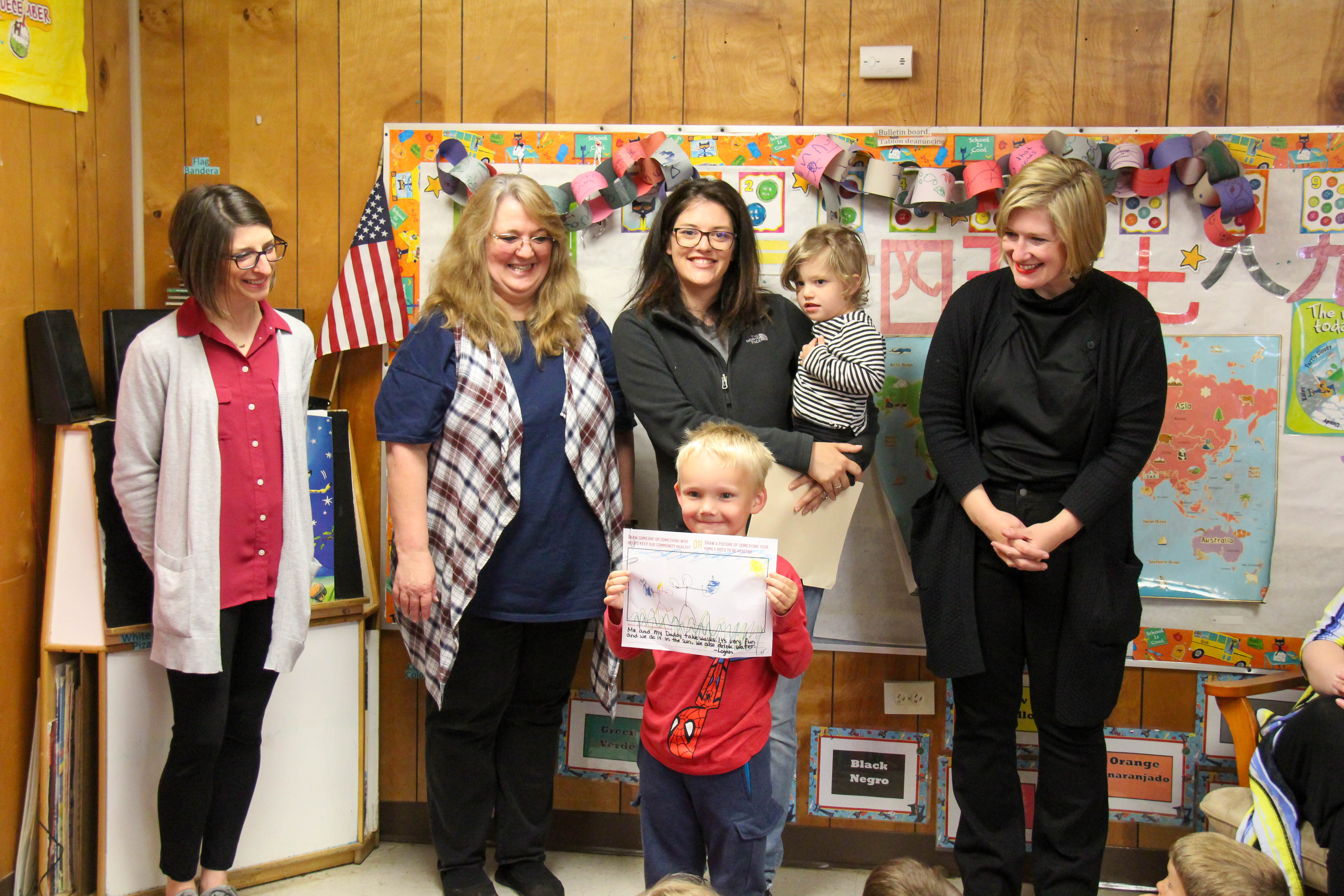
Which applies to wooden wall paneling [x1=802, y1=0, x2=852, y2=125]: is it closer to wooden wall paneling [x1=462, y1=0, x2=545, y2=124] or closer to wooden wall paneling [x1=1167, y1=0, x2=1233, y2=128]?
wooden wall paneling [x1=462, y1=0, x2=545, y2=124]

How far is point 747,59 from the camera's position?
250 cm

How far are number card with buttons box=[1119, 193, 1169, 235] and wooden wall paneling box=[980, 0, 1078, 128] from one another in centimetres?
26

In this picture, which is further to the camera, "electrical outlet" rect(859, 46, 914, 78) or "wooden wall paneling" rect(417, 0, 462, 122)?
"wooden wall paneling" rect(417, 0, 462, 122)

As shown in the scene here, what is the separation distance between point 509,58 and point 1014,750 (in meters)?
2.08

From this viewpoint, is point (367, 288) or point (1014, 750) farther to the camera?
point (367, 288)

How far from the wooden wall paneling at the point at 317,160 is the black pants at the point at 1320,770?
2.41 meters

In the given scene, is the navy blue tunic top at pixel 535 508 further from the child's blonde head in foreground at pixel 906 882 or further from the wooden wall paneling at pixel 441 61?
the child's blonde head in foreground at pixel 906 882

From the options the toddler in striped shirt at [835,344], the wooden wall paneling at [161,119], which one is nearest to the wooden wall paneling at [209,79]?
the wooden wall paneling at [161,119]

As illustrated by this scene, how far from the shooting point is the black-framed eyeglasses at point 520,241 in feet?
6.90

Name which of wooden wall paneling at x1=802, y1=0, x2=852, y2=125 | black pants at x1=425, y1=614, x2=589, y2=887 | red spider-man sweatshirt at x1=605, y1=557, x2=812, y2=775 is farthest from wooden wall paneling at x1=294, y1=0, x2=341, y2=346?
red spider-man sweatshirt at x1=605, y1=557, x2=812, y2=775

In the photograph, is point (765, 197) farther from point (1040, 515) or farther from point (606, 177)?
point (1040, 515)

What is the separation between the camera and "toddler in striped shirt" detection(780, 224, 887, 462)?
2068 millimetres

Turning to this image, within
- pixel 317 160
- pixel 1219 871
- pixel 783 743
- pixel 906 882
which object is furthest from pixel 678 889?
pixel 317 160

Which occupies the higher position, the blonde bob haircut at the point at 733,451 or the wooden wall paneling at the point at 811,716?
the blonde bob haircut at the point at 733,451
